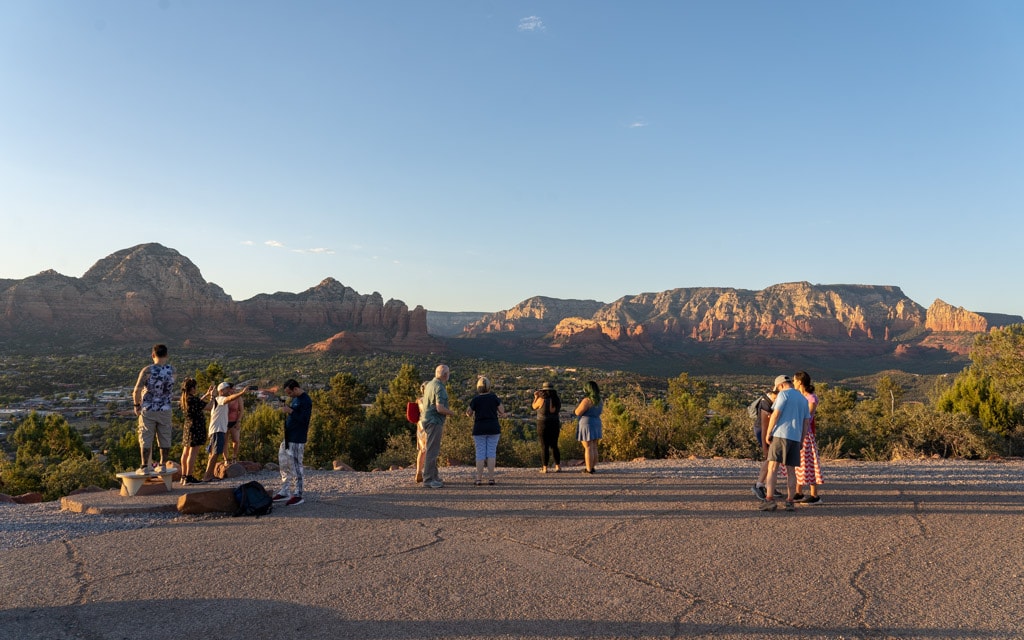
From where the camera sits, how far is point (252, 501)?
24.9 feet

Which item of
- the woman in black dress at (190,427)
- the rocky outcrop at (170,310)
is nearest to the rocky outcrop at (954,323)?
the rocky outcrop at (170,310)

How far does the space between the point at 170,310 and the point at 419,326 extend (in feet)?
148

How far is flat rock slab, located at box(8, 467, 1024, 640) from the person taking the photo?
14.2 feet

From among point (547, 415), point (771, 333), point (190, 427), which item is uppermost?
point (771, 333)

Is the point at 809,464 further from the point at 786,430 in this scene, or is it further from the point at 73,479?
the point at 73,479

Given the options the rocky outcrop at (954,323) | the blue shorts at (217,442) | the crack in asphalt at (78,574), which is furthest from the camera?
the rocky outcrop at (954,323)

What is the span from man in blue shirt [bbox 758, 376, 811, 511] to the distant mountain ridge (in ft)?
294

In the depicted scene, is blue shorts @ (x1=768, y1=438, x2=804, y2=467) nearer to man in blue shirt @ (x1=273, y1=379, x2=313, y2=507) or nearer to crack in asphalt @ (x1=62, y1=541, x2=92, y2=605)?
man in blue shirt @ (x1=273, y1=379, x2=313, y2=507)

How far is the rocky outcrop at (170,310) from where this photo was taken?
295 ft

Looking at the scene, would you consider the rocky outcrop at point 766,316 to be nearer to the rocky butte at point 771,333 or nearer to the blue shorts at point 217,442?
the rocky butte at point 771,333

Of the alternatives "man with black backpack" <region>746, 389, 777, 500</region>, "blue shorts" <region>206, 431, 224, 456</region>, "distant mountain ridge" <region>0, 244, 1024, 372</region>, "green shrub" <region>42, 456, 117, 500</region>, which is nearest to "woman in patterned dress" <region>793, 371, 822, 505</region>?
"man with black backpack" <region>746, 389, 777, 500</region>

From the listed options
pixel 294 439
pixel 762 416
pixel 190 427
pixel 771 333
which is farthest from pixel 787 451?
pixel 771 333

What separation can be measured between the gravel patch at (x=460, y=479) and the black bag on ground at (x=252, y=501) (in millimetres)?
390

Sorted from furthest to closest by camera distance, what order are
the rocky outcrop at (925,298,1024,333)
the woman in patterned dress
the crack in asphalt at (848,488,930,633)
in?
the rocky outcrop at (925,298,1024,333)
the woman in patterned dress
the crack in asphalt at (848,488,930,633)
